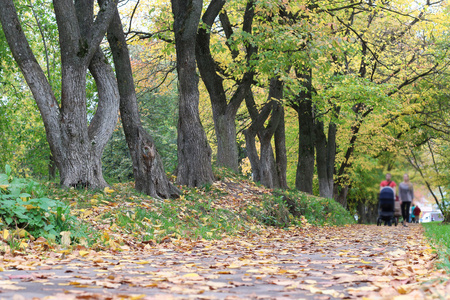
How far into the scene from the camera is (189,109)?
12.8m

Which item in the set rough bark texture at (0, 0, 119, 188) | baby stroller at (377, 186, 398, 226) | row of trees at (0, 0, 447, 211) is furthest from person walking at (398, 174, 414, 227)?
rough bark texture at (0, 0, 119, 188)

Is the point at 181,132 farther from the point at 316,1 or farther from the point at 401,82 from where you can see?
Answer: the point at 401,82

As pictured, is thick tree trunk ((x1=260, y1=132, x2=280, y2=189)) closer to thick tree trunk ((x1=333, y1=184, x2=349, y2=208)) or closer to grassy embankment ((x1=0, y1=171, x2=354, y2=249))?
grassy embankment ((x1=0, y1=171, x2=354, y2=249))

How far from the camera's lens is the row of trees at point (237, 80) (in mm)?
9602

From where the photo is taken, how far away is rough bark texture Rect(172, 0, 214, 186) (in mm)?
12438

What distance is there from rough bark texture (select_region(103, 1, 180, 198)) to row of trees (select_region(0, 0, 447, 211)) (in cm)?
2

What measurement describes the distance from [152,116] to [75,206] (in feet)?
105

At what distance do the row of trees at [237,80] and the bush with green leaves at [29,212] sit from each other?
278cm

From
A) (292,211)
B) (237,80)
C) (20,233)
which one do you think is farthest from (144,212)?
(237,80)

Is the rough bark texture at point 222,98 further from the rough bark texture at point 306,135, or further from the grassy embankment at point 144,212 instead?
the rough bark texture at point 306,135

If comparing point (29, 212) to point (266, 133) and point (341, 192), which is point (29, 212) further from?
point (341, 192)

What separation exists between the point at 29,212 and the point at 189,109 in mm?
6842

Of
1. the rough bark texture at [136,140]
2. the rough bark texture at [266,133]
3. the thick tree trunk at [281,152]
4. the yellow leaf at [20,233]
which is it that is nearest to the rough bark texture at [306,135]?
the thick tree trunk at [281,152]

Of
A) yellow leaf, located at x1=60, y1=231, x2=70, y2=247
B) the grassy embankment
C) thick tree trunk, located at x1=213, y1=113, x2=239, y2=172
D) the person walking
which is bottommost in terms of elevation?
yellow leaf, located at x1=60, y1=231, x2=70, y2=247
